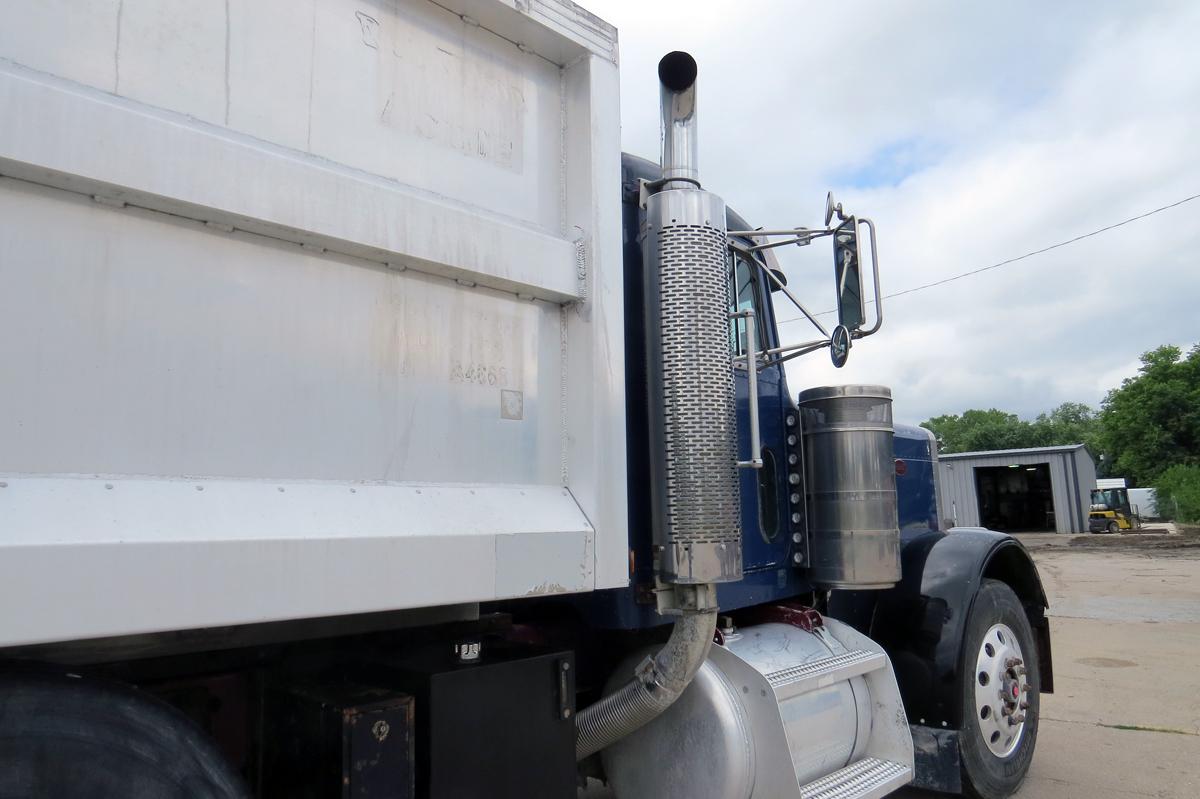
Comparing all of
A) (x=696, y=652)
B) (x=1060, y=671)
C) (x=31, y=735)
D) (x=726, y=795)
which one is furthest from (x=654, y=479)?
(x=1060, y=671)

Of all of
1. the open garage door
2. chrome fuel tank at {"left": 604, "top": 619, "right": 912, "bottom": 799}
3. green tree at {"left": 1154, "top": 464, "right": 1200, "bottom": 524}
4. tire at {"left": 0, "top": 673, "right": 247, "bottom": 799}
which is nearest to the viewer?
tire at {"left": 0, "top": 673, "right": 247, "bottom": 799}

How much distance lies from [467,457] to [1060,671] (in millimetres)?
8030

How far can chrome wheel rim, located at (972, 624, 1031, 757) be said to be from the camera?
4.24 m

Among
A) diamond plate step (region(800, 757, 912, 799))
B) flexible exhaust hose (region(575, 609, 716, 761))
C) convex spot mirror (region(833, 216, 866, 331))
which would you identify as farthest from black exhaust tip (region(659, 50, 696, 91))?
diamond plate step (region(800, 757, 912, 799))

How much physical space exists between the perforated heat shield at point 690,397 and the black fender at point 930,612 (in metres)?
1.78

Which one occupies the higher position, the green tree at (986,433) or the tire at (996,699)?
the green tree at (986,433)

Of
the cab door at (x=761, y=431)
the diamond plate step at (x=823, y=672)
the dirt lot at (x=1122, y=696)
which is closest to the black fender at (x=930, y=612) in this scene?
the diamond plate step at (x=823, y=672)

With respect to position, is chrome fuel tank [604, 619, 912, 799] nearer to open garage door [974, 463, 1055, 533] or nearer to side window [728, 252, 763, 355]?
side window [728, 252, 763, 355]

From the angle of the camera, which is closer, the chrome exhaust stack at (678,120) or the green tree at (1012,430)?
the chrome exhaust stack at (678,120)

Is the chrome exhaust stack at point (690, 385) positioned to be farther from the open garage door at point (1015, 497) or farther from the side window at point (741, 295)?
A: the open garage door at point (1015, 497)

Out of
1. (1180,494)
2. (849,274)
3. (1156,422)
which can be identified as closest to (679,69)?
(849,274)

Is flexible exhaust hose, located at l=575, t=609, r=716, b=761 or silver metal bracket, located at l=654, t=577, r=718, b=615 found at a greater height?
silver metal bracket, located at l=654, t=577, r=718, b=615

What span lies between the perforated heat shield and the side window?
2.21 feet

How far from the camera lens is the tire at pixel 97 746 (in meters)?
1.43
